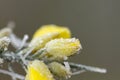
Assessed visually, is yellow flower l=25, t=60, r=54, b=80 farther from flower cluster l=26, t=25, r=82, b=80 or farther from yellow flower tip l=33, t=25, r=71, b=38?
yellow flower tip l=33, t=25, r=71, b=38

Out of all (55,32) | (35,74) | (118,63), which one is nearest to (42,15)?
(118,63)

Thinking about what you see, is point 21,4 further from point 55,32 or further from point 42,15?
point 55,32

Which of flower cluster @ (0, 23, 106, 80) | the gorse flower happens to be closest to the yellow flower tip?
the gorse flower

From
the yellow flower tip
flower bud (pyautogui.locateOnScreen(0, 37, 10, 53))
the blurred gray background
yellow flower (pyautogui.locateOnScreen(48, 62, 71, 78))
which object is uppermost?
flower bud (pyautogui.locateOnScreen(0, 37, 10, 53))

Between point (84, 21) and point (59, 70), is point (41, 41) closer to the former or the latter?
point (59, 70)

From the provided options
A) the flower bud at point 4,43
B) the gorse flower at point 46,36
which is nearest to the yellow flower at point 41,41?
the gorse flower at point 46,36

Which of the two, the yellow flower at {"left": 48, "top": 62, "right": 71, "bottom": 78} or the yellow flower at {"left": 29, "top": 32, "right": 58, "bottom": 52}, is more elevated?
the yellow flower at {"left": 29, "top": 32, "right": 58, "bottom": 52}
